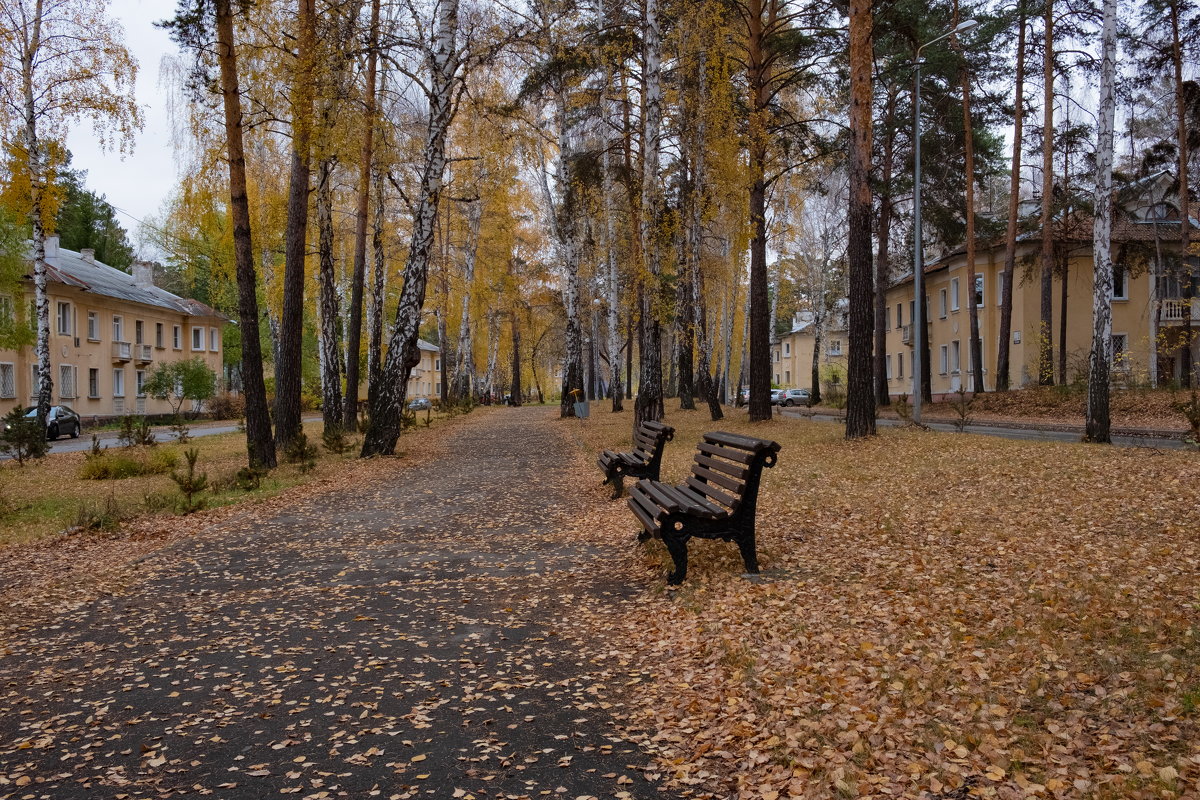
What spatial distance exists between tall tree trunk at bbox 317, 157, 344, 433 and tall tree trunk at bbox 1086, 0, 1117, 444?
14.5m

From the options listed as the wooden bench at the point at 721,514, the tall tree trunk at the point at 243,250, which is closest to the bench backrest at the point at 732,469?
the wooden bench at the point at 721,514

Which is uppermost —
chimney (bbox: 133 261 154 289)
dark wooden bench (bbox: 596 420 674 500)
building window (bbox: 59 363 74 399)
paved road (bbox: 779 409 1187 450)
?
chimney (bbox: 133 261 154 289)

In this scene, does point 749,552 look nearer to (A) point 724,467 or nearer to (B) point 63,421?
(A) point 724,467

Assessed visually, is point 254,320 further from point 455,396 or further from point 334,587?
point 455,396

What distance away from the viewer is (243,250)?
14.7m

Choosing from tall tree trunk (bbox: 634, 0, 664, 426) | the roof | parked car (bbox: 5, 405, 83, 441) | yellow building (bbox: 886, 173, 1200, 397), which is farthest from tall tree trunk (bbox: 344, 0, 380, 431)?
yellow building (bbox: 886, 173, 1200, 397)

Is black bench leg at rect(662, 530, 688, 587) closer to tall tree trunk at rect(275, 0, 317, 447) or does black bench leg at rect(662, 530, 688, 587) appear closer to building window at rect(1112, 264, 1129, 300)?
tall tree trunk at rect(275, 0, 317, 447)

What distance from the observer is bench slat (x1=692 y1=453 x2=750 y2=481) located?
22.3 feet

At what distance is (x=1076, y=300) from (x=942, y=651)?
39.2m

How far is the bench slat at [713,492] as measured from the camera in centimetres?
693

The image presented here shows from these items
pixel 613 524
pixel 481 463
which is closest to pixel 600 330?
pixel 481 463

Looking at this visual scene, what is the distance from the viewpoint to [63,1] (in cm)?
2005

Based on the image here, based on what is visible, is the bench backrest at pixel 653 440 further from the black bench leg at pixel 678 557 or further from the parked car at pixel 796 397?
the parked car at pixel 796 397

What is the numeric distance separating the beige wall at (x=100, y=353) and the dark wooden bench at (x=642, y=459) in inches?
1318
